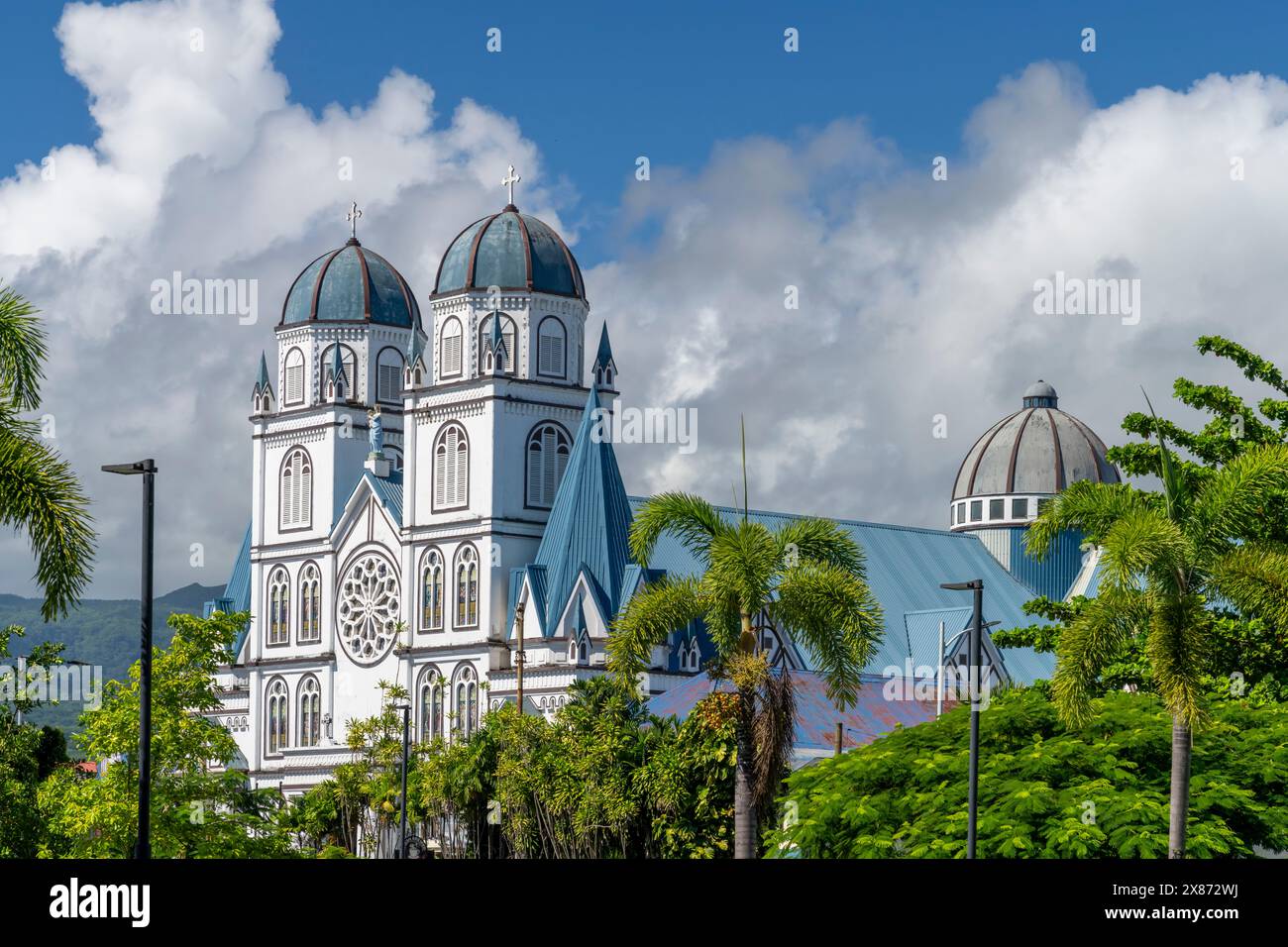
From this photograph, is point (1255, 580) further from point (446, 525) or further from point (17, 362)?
point (446, 525)

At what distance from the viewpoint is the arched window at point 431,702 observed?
296 feet

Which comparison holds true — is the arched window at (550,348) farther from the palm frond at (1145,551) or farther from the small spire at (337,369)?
the palm frond at (1145,551)

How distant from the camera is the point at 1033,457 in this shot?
111 metres

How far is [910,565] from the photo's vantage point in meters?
101

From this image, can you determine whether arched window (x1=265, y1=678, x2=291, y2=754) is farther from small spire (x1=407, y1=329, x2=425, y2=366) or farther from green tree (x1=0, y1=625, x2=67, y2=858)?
green tree (x1=0, y1=625, x2=67, y2=858)

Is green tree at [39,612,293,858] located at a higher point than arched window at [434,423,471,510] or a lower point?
lower

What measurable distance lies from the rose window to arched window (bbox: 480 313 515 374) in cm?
1113

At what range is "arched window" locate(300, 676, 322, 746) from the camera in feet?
315

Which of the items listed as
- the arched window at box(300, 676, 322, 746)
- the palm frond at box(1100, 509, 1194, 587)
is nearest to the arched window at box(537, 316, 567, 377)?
the arched window at box(300, 676, 322, 746)

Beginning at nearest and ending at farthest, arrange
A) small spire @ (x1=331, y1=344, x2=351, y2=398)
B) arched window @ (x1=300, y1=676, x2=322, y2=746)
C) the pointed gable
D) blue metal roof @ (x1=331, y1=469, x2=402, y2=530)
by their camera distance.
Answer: the pointed gable < blue metal roof @ (x1=331, y1=469, x2=402, y2=530) < arched window @ (x1=300, y1=676, x2=322, y2=746) < small spire @ (x1=331, y1=344, x2=351, y2=398)

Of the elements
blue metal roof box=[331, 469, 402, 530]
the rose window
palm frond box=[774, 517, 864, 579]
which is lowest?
palm frond box=[774, 517, 864, 579]
